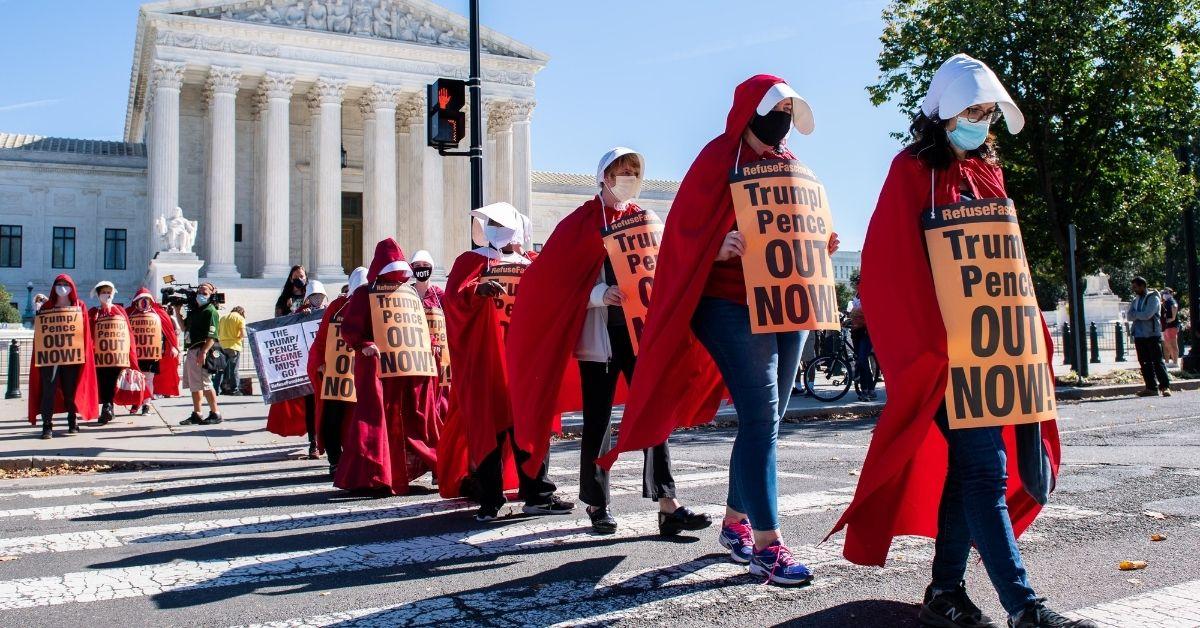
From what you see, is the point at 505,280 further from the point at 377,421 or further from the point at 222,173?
the point at 222,173

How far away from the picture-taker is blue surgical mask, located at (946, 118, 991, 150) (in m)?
3.44

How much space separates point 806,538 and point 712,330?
1374 mm

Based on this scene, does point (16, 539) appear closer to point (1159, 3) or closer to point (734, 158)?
point (734, 158)

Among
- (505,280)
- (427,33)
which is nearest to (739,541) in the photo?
(505,280)

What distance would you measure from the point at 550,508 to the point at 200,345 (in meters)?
8.83

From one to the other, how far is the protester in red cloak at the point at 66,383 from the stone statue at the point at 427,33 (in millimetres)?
35750

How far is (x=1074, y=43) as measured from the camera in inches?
733

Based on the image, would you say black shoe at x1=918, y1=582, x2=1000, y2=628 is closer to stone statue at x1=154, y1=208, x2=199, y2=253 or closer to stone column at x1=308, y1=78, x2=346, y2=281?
stone statue at x1=154, y1=208, x2=199, y2=253

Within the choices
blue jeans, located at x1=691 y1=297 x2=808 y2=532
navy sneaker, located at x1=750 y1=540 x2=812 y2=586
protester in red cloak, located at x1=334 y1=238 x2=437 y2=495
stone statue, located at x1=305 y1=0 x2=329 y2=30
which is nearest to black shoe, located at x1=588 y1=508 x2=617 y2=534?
blue jeans, located at x1=691 y1=297 x2=808 y2=532

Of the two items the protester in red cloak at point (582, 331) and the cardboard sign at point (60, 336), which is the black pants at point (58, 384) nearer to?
the cardboard sign at point (60, 336)

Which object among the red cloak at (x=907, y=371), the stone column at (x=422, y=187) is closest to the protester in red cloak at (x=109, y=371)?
the red cloak at (x=907, y=371)

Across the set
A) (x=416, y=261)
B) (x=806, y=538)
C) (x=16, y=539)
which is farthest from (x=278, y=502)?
(x=806, y=538)

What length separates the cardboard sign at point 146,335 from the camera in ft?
48.5

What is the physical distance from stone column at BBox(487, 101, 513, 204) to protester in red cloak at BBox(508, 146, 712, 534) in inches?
1671
